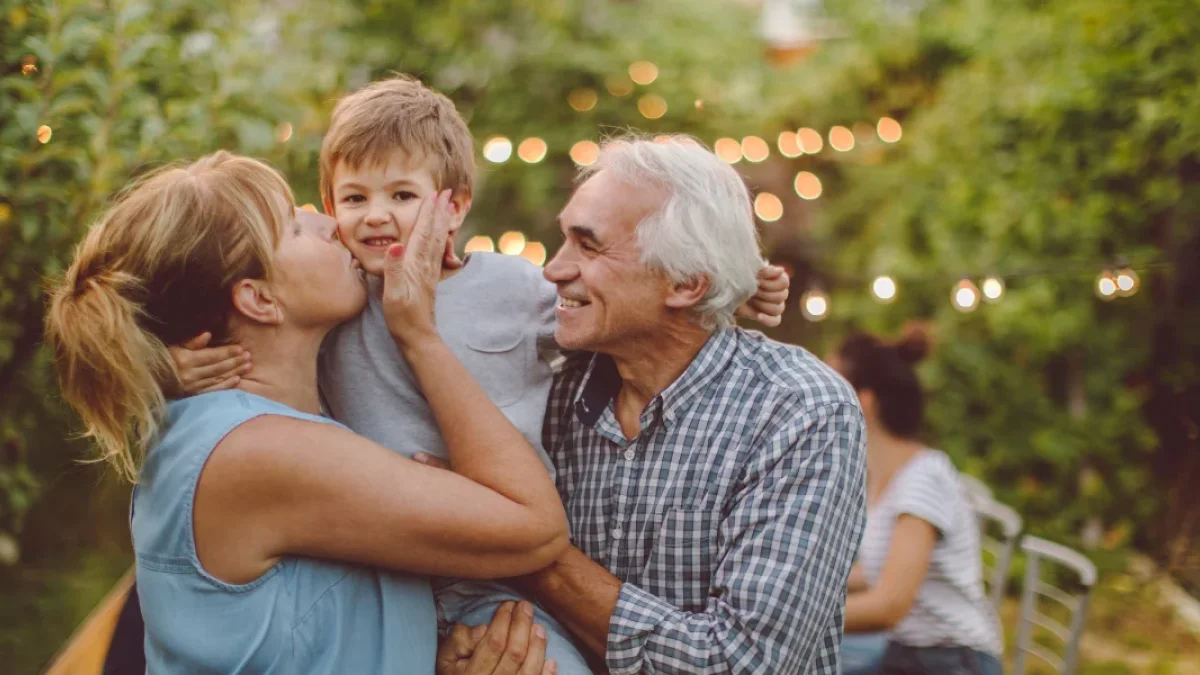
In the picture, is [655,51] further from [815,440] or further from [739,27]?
[815,440]

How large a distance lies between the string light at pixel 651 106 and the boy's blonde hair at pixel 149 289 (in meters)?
4.34

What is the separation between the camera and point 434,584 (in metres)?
1.73

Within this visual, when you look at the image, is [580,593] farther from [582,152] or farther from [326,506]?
[582,152]

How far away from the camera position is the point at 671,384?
1.82 m

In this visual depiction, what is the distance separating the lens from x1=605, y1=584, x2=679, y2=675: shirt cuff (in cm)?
160

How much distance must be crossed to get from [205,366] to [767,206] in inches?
202

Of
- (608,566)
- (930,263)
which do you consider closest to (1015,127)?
(930,263)

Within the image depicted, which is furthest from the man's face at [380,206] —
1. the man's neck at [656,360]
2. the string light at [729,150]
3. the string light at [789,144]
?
the string light at [789,144]

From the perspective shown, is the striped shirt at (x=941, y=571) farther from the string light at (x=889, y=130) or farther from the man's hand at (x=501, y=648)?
the string light at (x=889, y=130)

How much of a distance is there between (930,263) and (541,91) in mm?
2379

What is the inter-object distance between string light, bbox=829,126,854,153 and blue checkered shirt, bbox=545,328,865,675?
490 centimetres

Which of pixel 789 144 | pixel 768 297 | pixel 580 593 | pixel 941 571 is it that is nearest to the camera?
pixel 580 593

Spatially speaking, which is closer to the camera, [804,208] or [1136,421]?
[1136,421]

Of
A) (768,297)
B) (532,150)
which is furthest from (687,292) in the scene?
(532,150)
